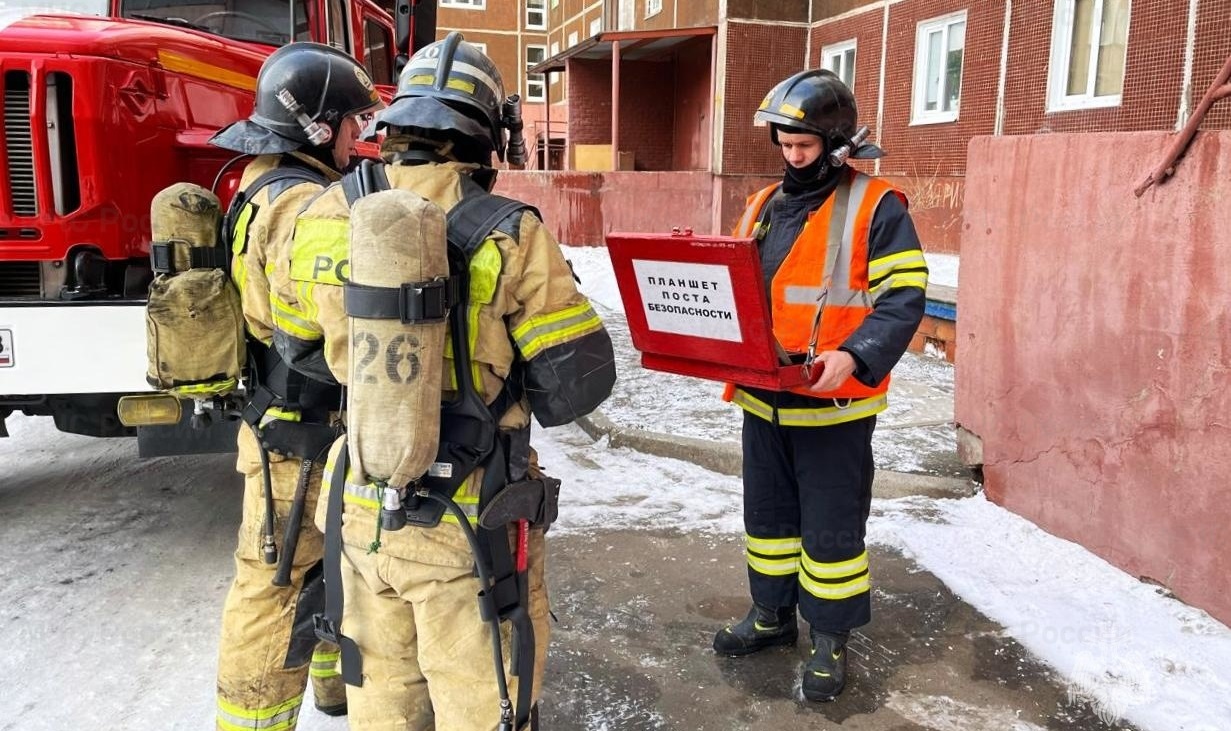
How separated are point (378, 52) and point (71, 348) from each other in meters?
3.53

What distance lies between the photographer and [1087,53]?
9508 millimetres

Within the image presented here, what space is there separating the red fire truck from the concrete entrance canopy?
13459 mm

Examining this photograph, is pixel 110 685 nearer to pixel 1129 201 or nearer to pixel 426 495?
pixel 426 495

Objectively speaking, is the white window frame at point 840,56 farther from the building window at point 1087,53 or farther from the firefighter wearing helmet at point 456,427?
the firefighter wearing helmet at point 456,427

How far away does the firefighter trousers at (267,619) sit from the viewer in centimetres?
241

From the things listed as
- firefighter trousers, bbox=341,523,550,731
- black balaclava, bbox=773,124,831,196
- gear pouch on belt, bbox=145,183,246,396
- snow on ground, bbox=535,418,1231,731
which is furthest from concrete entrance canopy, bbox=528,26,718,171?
firefighter trousers, bbox=341,523,550,731

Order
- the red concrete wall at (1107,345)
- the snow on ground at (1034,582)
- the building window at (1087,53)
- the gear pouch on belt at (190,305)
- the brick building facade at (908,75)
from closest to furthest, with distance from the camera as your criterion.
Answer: the gear pouch on belt at (190,305) < the snow on ground at (1034,582) < the red concrete wall at (1107,345) < the brick building facade at (908,75) < the building window at (1087,53)

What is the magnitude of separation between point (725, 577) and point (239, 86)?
3.29 m

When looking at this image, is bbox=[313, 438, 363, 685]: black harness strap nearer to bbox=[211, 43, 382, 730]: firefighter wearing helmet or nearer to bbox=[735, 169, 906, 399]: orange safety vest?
bbox=[211, 43, 382, 730]: firefighter wearing helmet

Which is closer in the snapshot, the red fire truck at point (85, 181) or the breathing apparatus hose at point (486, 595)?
the breathing apparatus hose at point (486, 595)

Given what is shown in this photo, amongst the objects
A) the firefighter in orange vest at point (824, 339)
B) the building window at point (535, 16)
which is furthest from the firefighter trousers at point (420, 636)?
the building window at point (535, 16)

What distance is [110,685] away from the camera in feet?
9.74

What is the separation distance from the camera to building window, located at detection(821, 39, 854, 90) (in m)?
13.9

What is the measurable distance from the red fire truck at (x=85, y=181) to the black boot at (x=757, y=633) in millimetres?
2476
